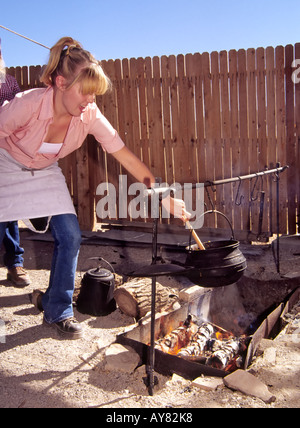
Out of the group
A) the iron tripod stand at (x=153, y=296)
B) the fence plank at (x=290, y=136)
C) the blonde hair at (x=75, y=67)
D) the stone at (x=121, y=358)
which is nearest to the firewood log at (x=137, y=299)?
the stone at (x=121, y=358)

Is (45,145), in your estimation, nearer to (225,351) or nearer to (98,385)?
(98,385)

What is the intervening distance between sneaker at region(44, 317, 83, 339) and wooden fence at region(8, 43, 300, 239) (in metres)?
2.84

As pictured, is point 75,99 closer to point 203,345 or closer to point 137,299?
point 137,299

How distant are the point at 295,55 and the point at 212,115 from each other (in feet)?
4.41

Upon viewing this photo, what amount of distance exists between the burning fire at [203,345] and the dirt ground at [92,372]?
0.25m

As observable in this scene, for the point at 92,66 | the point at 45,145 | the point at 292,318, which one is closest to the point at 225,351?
the point at 292,318

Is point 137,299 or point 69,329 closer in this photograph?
point 69,329

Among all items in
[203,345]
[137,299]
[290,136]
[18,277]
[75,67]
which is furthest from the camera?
[290,136]

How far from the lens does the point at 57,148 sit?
2.96 metres

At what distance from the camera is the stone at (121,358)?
2814 mm

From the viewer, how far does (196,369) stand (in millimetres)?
2756

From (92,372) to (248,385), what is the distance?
1012mm

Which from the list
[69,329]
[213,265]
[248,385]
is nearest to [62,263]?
[69,329]

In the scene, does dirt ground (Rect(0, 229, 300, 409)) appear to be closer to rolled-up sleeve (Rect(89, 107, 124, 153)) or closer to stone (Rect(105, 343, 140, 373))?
stone (Rect(105, 343, 140, 373))
